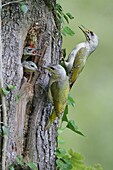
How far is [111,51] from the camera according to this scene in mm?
4172

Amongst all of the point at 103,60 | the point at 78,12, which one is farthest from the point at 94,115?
the point at 78,12

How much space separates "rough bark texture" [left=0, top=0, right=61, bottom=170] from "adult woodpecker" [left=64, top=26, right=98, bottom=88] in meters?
0.11

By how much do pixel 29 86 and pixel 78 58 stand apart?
0.38 metres

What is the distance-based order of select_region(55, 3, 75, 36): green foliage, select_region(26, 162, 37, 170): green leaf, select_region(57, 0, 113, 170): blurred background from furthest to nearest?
select_region(57, 0, 113, 170): blurred background, select_region(55, 3, 75, 36): green foliage, select_region(26, 162, 37, 170): green leaf

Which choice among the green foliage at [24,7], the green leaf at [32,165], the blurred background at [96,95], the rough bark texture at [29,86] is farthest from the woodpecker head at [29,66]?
the blurred background at [96,95]

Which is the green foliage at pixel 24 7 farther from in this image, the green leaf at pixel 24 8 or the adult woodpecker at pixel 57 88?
the adult woodpecker at pixel 57 88

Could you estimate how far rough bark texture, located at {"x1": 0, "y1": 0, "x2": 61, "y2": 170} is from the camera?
7.22 feet

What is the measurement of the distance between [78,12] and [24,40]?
1.72 meters

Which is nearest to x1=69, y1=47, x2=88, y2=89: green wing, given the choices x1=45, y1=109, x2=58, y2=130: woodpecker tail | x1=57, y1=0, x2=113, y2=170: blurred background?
x1=45, y1=109, x2=58, y2=130: woodpecker tail

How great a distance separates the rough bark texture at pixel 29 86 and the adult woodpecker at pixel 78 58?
0.36 ft

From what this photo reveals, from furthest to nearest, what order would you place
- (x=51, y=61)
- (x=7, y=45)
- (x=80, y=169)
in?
(x=80, y=169) → (x=51, y=61) → (x=7, y=45)

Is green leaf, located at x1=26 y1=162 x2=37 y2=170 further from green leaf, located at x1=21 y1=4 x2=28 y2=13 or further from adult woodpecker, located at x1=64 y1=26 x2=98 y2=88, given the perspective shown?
green leaf, located at x1=21 y1=4 x2=28 y2=13

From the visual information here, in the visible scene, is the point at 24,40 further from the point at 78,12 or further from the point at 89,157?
the point at 89,157

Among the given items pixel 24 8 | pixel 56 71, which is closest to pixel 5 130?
pixel 56 71
